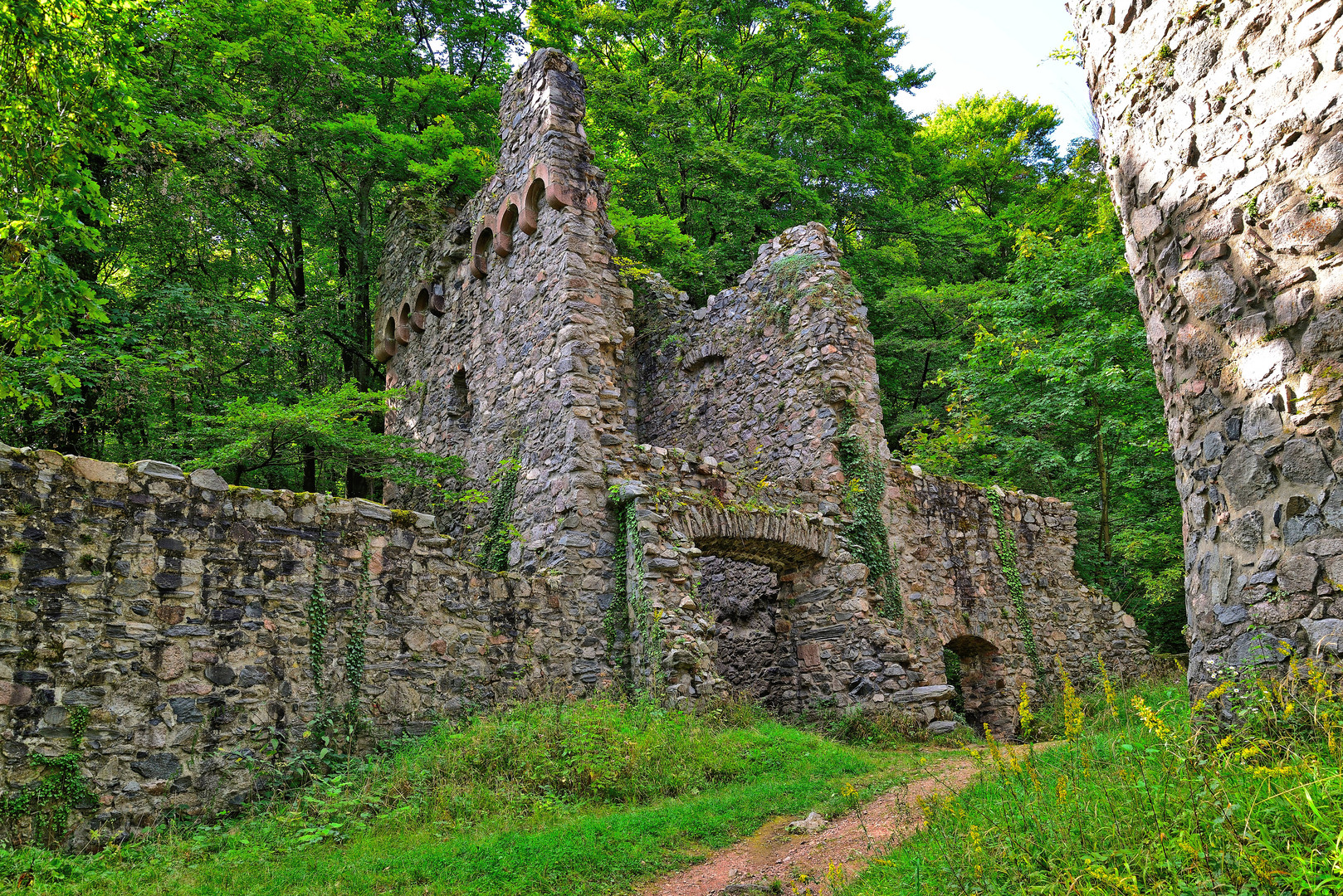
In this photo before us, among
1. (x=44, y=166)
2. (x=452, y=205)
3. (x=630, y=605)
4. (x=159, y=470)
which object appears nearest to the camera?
(x=159, y=470)

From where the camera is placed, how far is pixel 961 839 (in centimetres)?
360

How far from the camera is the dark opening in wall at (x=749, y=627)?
10.7m

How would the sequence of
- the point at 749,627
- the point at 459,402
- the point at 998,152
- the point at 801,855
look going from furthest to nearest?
1. the point at 998,152
2. the point at 459,402
3. the point at 749,627
4. the point at 801,855

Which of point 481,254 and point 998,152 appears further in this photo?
point 998,152

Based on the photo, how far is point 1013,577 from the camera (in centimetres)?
1313

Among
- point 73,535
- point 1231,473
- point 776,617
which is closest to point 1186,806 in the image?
point 1231,473

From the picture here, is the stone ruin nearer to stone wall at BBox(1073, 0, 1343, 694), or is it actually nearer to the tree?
stone wall at BBox(1073, 0, 1343, 694)

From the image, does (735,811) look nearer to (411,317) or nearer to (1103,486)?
(411,317)

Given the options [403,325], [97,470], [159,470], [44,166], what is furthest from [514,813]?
[403,325]

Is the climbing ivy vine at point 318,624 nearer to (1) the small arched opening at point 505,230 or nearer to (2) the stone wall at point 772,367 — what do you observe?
(1) the small arched opening at point 505,230

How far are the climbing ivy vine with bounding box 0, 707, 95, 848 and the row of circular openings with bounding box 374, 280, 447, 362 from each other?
28.9 feet

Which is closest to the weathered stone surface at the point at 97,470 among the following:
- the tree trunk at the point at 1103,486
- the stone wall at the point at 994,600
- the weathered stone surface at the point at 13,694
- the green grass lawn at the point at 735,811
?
the weathered stone surface at the point at 13,694

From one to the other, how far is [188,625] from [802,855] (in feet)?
14.6

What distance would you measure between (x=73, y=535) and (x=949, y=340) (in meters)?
16.8
